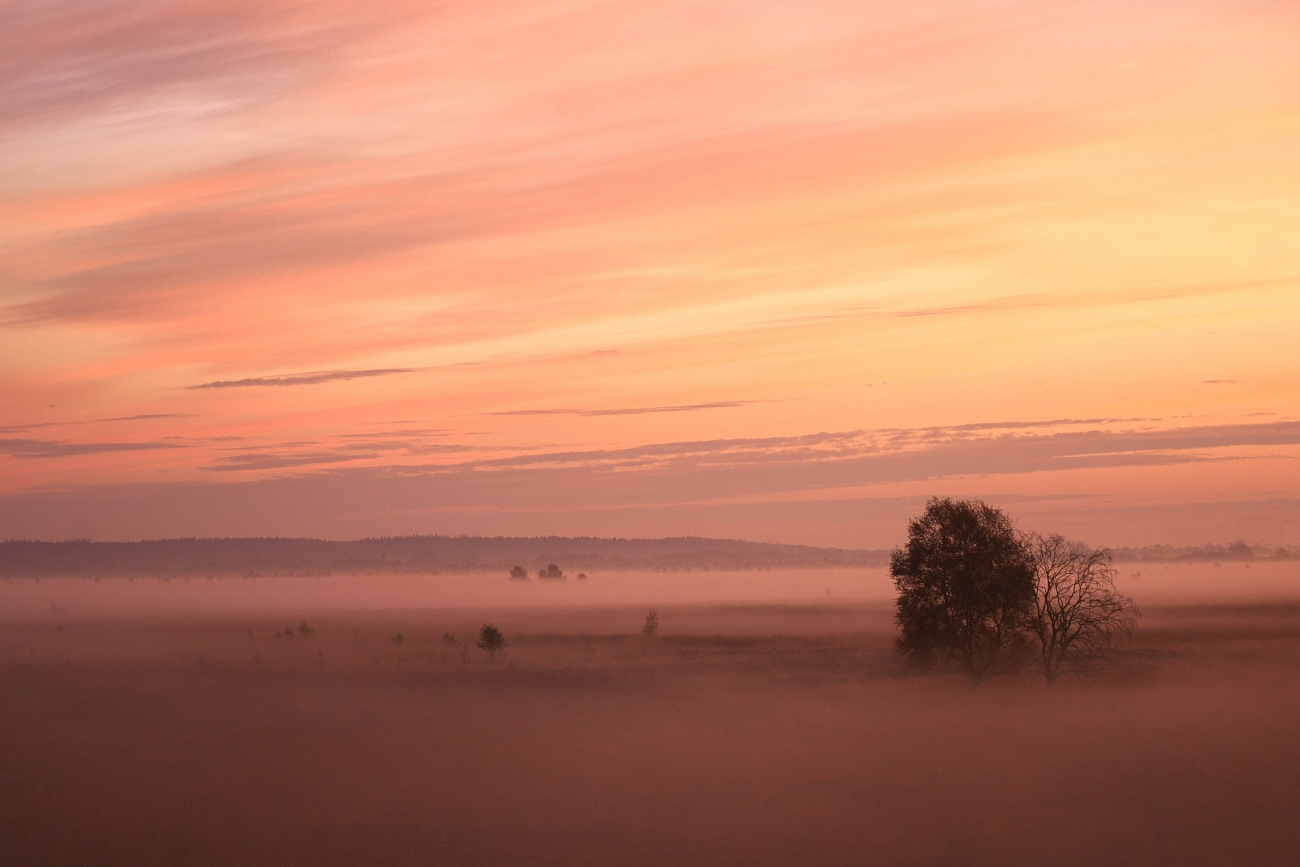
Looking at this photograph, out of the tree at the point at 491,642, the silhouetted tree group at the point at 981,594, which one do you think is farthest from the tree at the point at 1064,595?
the tree at the point at 491,642

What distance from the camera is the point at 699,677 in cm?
5312

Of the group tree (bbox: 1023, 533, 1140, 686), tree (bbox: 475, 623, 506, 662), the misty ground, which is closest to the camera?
the misty ground

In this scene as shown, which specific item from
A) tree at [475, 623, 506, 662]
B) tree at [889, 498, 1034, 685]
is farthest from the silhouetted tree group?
tree at [475, 623, 506, 662]

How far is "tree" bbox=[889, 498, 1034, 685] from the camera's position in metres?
49.9

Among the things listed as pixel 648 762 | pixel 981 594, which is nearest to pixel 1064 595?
pixel 981 594

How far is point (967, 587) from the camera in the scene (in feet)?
164

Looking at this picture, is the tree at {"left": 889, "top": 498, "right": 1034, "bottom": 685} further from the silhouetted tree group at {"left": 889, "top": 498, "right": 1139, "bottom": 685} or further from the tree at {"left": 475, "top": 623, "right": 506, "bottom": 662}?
the tree at {"left": 475, "top": 623, "right": 506, "bottom": 662}

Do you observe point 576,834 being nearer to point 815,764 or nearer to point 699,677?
point 815,764

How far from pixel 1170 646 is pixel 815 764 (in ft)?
129

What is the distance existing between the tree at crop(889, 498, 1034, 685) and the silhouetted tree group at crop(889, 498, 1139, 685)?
0.04 meters

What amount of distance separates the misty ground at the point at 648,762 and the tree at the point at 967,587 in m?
1.94

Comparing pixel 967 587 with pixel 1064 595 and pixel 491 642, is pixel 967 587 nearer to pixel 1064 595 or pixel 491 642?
pixel 1064 595

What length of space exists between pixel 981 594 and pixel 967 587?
2.07 ft

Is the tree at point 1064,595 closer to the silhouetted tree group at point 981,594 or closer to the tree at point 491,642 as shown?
the silhouetted tree group at point 981,594
